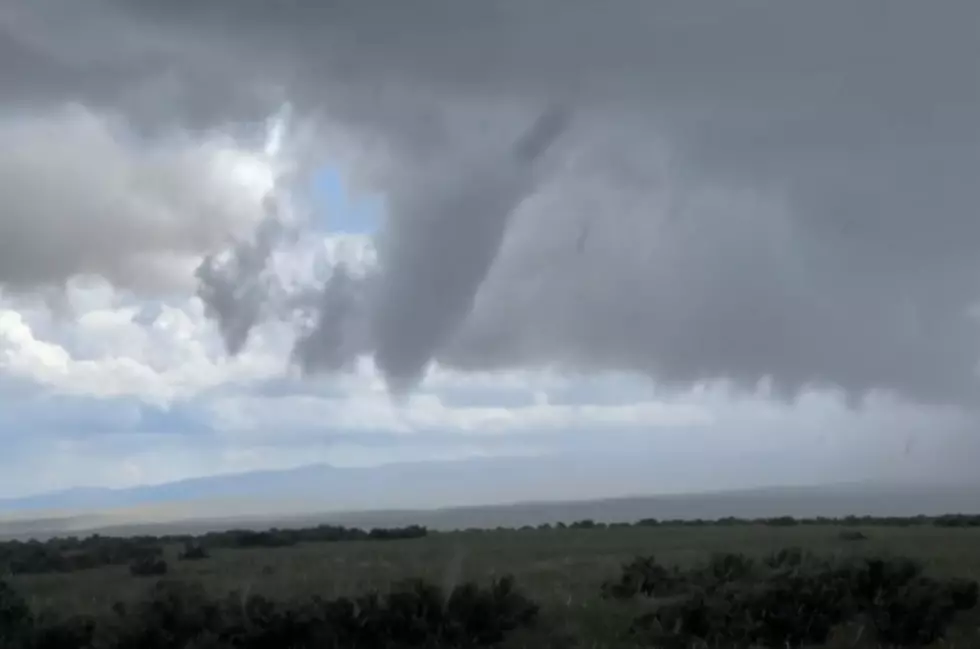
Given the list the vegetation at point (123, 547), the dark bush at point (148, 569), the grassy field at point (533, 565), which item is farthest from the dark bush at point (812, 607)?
the vegetation at point (123, 547)

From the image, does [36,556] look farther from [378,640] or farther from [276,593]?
[378,640]

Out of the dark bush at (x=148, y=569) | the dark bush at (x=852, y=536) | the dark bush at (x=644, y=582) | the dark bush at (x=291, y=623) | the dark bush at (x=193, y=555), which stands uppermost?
the dark bush at (x=852, y=536)

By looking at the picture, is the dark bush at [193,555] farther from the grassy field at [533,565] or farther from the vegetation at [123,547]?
the grassy field at [533,565]

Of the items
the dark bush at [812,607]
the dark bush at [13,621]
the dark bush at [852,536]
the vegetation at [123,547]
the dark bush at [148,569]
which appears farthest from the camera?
the dark bush at [852,536]

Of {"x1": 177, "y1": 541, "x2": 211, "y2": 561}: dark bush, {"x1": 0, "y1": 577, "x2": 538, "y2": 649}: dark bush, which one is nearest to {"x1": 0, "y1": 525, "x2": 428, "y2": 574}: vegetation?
{"x1": 177, "y1": 541, "x2": 211, "y2": 561}: dark bush

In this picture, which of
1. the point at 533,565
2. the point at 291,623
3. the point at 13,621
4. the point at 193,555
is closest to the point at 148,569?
the point at 193,555

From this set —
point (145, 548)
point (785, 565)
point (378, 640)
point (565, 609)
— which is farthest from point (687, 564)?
point (145, 548)

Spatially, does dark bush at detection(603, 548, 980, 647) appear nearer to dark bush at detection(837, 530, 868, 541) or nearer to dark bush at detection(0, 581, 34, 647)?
dark bush at detection(0, 581, 34, 647)

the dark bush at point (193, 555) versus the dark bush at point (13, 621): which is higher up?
the dark bush at point (193, 555)

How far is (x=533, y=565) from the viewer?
3647 centimetres

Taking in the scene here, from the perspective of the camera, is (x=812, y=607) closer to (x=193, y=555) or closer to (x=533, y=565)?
(x=533, y=565)

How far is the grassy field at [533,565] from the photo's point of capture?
2523 cm

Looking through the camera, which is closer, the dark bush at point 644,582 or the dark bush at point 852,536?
the dark bush at point 644,582

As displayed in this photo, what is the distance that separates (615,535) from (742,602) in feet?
112
